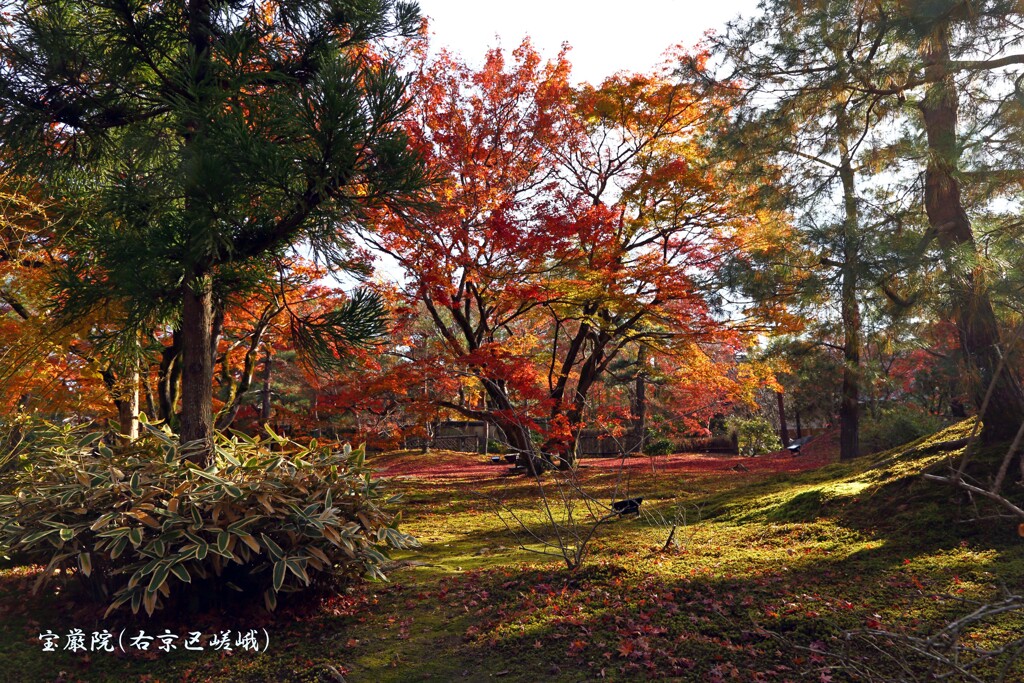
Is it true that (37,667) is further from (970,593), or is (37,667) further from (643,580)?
(970,593)

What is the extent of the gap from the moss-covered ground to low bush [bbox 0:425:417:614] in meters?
0.23

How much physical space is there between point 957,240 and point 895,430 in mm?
5952

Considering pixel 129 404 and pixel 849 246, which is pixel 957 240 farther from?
pixel 129 404

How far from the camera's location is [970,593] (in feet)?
9.63

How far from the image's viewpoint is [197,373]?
12.4 ft

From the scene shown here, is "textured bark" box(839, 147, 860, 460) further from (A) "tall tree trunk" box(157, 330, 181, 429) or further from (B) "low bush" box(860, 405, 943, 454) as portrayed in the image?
(A) "tall tree trunk" box(157, 330, 181, 429)

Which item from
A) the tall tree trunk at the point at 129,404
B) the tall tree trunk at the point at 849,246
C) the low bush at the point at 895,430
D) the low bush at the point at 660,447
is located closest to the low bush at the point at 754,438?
the low bush at the point at 660,447

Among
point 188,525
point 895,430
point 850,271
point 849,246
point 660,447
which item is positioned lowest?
point 660,447

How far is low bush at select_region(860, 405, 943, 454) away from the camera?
9023mm

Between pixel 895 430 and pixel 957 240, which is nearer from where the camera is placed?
pixel 957 240

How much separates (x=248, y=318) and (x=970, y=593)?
9.01 metres

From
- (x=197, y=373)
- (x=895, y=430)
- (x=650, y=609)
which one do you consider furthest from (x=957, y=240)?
(x=895, y=430)

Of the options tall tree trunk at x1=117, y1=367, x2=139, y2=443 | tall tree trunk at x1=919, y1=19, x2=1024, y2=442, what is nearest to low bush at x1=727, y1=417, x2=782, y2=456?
tall tree trunk at x1=919, y1=19, x2=1024, y2=442

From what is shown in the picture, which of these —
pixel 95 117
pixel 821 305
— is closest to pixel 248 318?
pixel 95 117
